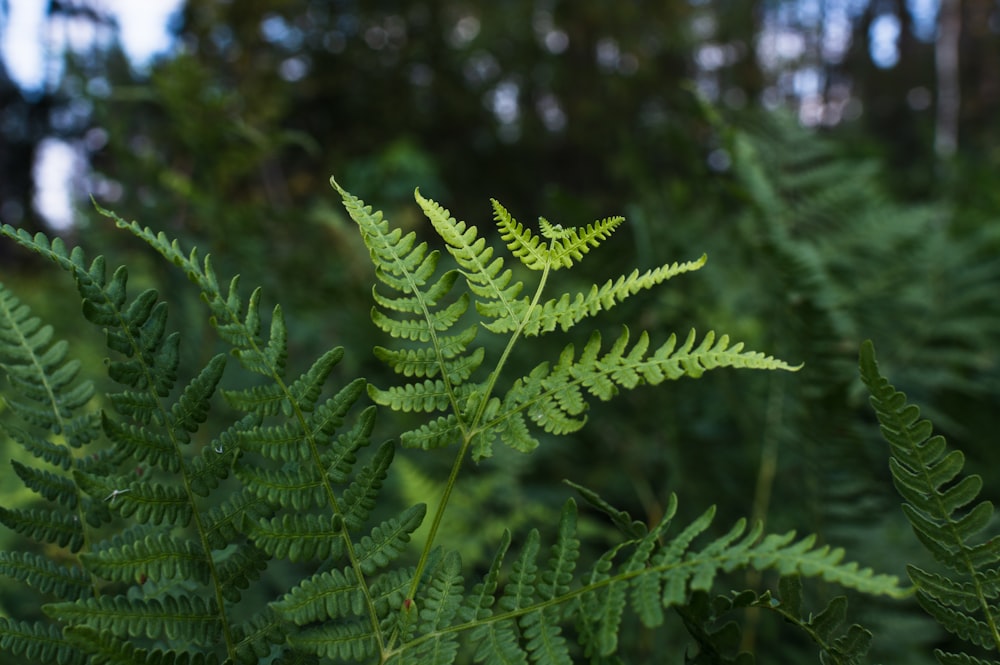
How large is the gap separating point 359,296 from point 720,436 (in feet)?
4.53

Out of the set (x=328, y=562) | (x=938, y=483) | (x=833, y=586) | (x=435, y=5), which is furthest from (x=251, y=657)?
(x=435, y=5)

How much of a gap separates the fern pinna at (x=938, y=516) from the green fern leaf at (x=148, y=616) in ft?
1.73

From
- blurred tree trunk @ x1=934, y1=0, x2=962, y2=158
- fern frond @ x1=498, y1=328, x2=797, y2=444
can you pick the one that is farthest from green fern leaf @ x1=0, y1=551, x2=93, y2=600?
blurred tree trunk @ x1=934, y1=0, x2=962, y2=158

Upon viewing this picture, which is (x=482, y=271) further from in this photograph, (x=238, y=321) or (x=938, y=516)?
(x=938, y=516)

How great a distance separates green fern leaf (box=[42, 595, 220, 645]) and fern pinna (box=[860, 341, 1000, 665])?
0.53 m

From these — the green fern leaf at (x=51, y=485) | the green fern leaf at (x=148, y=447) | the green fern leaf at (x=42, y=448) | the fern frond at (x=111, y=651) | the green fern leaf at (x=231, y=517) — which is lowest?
the fern frond at (x=111, y=651)

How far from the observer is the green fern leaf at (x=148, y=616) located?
1.75 feet

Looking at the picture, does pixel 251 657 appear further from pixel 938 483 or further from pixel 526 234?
pixel 938 483

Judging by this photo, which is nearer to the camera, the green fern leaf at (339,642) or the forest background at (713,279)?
the green fern leaf at (339,642)

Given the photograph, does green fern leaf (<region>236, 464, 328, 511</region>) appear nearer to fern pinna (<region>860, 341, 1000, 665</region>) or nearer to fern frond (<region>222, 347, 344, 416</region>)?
fern frond (<region>222, 347, 344, 416</region>)

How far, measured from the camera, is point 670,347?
1.92 feet

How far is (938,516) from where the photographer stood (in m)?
0.57

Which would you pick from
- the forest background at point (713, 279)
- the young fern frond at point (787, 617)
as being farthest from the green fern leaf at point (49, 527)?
the forest background at point (713, 279)

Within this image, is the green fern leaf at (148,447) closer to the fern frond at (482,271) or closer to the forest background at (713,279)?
the fern frond at (482,271)
